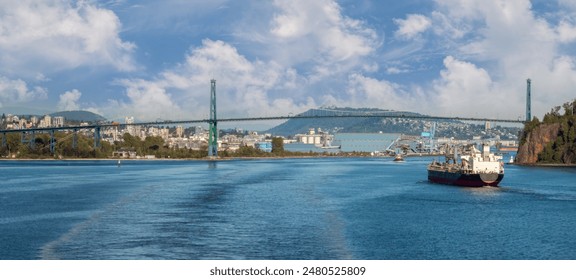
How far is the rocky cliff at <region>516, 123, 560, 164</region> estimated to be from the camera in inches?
3060

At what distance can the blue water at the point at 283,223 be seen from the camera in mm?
17531

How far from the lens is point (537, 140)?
259 ft

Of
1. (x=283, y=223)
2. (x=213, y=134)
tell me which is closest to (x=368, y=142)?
(x=213, y=134)

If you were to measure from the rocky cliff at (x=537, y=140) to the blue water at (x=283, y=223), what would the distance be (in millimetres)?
42909

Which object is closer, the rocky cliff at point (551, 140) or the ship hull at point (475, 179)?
the ship hull at point (475, 179)

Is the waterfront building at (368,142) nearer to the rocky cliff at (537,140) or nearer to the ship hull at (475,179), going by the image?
the rocky cliff at (537,140)

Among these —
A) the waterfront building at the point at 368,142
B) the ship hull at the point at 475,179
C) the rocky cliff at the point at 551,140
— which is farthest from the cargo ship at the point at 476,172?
the waterfront building at the point at 368,142

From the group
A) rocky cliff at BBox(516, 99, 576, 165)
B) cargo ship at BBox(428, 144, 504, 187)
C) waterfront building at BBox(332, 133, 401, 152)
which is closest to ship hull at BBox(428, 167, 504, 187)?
cargo ship at BBox(428, 144, 504, 187)

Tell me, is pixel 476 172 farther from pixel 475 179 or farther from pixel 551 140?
pixel 551 140

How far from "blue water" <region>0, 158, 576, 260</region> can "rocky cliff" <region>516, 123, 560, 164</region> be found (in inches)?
1689

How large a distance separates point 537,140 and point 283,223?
62293mm

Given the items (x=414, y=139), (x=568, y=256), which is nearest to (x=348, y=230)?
(x=568, y=256)

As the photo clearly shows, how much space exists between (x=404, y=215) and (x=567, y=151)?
182 ft

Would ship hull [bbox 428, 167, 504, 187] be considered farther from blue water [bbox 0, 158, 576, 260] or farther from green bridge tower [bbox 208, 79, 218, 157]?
green bridge tower [bbox 208, 79, 218, 157]
